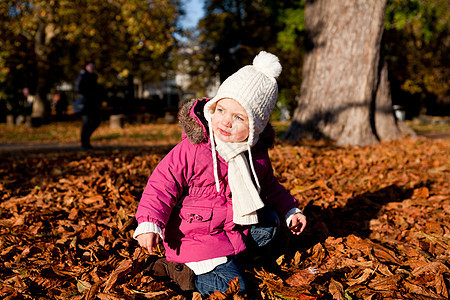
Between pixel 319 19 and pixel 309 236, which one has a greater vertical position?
pixel 319 19

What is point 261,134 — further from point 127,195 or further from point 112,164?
point 112,164

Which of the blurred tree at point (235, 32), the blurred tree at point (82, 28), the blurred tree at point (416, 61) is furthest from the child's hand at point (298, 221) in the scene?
the blurred tree at point (235, 32)

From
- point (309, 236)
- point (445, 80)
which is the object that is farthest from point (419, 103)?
point (309, 236)

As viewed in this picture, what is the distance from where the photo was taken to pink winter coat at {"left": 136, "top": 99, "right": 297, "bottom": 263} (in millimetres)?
2193

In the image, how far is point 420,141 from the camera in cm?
765

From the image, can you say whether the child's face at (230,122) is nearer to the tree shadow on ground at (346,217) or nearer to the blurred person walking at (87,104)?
the tree shadow on ground at (346,217)

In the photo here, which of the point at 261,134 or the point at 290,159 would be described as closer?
the point at 261,134

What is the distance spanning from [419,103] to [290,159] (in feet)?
86.2

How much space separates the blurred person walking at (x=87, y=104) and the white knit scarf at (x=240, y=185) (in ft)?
21.3

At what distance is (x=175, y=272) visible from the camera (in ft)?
7.35

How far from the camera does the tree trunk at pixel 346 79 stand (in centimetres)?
708

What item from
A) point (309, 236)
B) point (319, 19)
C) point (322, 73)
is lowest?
point (309, 236)

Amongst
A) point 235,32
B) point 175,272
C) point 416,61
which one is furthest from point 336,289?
point 235,32

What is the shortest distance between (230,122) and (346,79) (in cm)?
569
